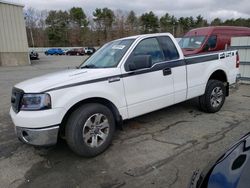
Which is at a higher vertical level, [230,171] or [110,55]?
[110,55]

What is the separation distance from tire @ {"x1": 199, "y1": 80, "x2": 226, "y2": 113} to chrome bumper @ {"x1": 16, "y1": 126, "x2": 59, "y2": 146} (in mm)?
3516

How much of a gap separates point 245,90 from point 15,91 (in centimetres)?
738

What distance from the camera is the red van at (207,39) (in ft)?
36.8

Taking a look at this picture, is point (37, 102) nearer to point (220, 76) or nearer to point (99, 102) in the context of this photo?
point (99, 102)

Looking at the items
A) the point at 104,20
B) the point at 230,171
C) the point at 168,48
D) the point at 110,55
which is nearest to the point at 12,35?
the point at 110,55

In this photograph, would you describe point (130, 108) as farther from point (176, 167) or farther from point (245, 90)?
point (245, 90)

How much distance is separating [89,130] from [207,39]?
30.2 feet

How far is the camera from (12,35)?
78.5ft

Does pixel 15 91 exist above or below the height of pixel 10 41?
below

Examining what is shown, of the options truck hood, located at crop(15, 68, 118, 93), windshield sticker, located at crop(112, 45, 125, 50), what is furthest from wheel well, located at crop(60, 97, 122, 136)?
windshield sticker, located at crop(112, 45, 125, 50)

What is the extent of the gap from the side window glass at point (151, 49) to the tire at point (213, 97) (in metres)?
1.57

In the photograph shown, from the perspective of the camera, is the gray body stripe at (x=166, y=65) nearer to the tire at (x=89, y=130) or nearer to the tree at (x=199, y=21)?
the tire at (x=89, y=130)

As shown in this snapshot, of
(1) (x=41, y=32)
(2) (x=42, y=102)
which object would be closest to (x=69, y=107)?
A: (2) (x=42, y=102)

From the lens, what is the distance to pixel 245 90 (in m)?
8.38
